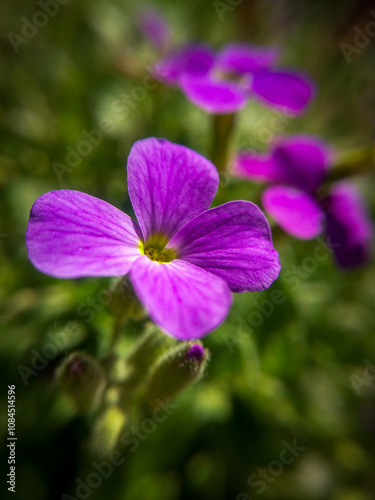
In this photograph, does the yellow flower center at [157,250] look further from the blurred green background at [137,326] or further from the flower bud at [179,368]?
the blurred green background at [137,326]

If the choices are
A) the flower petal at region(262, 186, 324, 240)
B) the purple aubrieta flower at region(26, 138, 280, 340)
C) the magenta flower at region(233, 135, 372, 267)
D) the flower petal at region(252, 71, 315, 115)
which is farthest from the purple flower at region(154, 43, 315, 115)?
the purple aubrieta flower at region(26, 138, 280, 340)

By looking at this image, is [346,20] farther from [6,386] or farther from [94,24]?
[6,386]

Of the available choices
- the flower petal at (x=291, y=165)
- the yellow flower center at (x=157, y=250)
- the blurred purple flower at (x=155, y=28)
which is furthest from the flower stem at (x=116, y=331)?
the blurred purple flower at (x=155, y=28)

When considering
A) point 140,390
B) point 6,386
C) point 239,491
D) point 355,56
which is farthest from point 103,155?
point 355,56

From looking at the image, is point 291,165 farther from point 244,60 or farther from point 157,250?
point 157,250

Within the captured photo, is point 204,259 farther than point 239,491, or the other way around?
point 239,491

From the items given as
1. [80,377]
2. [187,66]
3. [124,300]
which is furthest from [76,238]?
[187,66]
